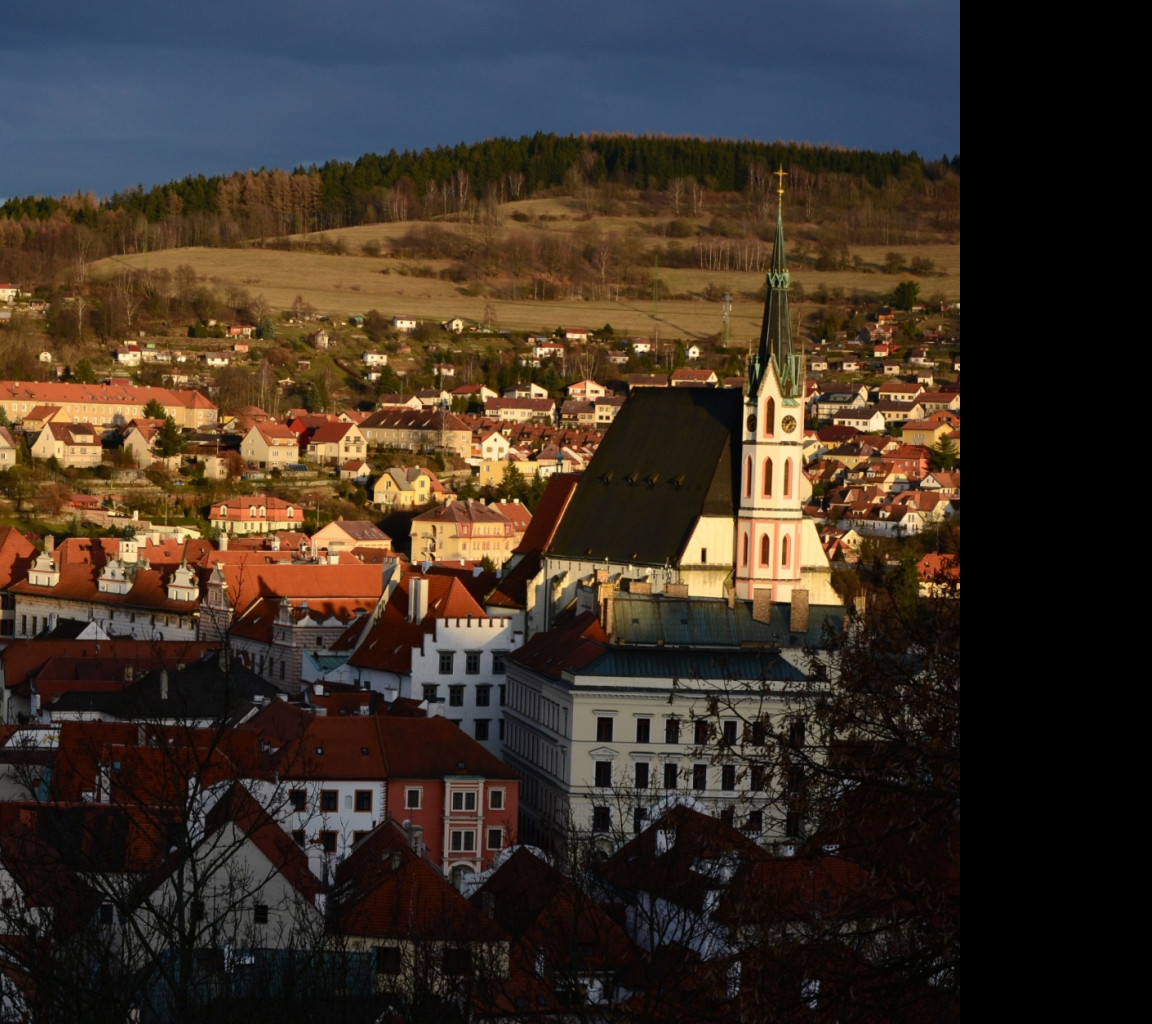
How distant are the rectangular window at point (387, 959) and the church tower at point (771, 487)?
107ft

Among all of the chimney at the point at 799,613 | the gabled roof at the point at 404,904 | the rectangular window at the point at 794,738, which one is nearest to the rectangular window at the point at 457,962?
the gabled roof at the point at 404,904

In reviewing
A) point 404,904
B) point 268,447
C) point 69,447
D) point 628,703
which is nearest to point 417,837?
point 628,703

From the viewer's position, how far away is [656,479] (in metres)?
60.8

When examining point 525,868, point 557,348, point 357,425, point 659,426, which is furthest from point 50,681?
point 557,348

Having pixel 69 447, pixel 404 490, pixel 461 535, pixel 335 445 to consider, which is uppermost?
pixel 335 445

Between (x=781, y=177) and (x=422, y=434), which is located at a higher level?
(x=781, y=177)

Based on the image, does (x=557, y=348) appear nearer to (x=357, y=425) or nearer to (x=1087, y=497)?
(x=357, y=425)

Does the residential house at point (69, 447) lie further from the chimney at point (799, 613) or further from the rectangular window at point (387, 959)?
the rectangular window at point (387, 959)

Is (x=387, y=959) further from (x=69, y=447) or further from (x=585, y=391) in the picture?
(x=585, y=391)

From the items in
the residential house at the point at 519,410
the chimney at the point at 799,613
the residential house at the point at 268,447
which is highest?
the residential house at the point at 519,410

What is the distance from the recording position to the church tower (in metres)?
58.4

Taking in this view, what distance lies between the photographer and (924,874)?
33.5 ft

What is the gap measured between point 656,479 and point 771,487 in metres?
3.73

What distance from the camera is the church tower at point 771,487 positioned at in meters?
58.4
